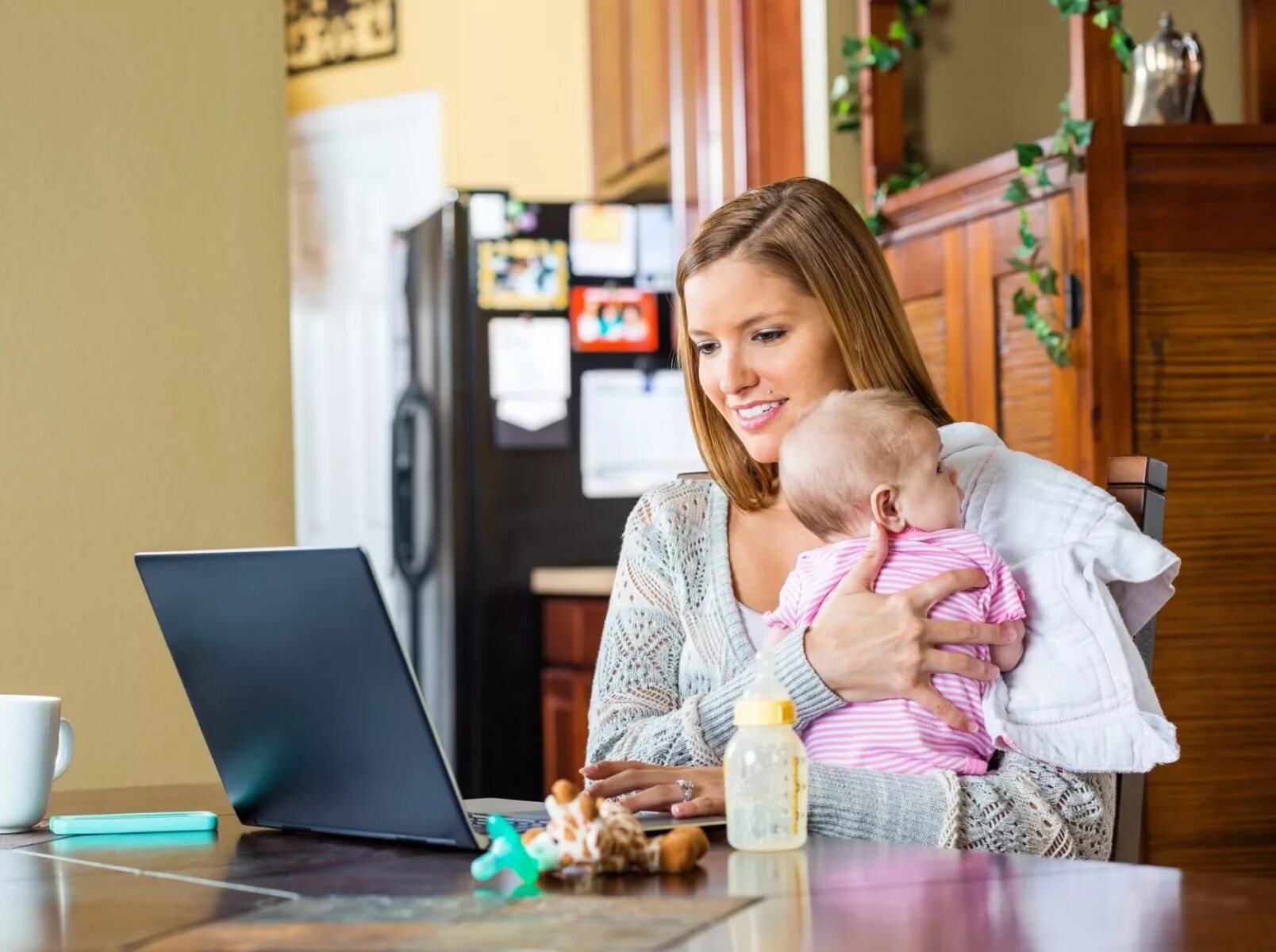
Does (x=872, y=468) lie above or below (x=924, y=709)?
above

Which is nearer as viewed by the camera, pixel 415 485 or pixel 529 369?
pixel 529 369

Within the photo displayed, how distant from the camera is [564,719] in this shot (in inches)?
177

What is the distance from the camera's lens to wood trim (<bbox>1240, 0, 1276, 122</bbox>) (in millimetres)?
3182

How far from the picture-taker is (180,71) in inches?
88.5

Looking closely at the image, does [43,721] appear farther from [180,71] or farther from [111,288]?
[180,71]

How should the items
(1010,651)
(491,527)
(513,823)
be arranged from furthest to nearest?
1. (491,527)
2. (1010,651)
3. (513,823)

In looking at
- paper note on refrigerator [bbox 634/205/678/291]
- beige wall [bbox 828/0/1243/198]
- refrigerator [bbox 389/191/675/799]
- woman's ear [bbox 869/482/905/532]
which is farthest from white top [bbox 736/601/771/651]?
paper note on refrigerator [bbox 634/205/678/291]

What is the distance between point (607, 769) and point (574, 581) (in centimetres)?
305

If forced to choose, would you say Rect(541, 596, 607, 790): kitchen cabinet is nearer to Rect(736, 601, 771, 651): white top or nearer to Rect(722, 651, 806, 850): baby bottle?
Rect(736, 601, 771, 651): white top

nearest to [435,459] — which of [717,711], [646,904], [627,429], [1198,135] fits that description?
[627,429]

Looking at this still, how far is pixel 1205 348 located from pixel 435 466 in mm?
2522

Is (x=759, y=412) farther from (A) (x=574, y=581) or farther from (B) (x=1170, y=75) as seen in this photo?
(A) (x=574, y=581)

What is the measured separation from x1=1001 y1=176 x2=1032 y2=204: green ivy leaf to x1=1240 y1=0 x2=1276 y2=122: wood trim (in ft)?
2.03

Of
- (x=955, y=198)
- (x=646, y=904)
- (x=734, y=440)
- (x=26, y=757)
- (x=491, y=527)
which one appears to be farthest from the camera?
(x=491, y=527)
